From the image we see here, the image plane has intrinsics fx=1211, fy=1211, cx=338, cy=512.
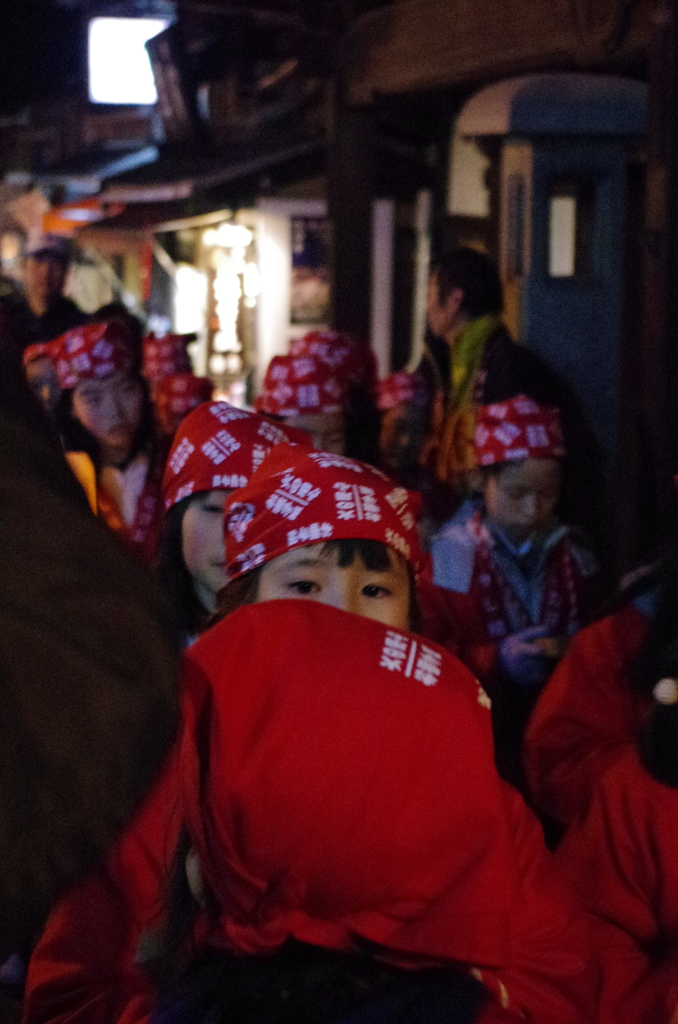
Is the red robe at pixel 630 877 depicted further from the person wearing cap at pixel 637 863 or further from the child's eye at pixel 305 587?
the child's eye at pixel 305 587

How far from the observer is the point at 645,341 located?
5.03m

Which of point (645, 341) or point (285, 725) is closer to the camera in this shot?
point (285, 725)

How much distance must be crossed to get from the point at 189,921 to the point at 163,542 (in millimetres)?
2051

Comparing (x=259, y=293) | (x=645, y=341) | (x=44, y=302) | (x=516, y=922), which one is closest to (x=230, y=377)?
(x=259, y=293)

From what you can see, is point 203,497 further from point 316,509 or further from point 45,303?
point 45,303

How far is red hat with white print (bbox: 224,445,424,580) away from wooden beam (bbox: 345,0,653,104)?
355 centimetres

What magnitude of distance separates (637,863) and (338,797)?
109 cm

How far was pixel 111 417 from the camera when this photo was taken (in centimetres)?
513

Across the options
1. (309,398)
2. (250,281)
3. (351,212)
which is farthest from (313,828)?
(250,281)

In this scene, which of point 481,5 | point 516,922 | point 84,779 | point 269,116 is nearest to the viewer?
point 84,779

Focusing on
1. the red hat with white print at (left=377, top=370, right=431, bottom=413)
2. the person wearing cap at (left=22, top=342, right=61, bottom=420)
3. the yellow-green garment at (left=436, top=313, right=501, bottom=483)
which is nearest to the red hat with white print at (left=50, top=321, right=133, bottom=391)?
the person wearing cap at (left=22, top=342, right=61, bottom=420)

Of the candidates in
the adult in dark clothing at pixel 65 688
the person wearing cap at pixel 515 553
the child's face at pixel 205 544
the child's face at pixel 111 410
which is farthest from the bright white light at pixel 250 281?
the adult in dark clothing at pixel 65 688

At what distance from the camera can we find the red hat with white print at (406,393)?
19.5ft

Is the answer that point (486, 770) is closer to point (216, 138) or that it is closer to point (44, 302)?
point (44, 302)
